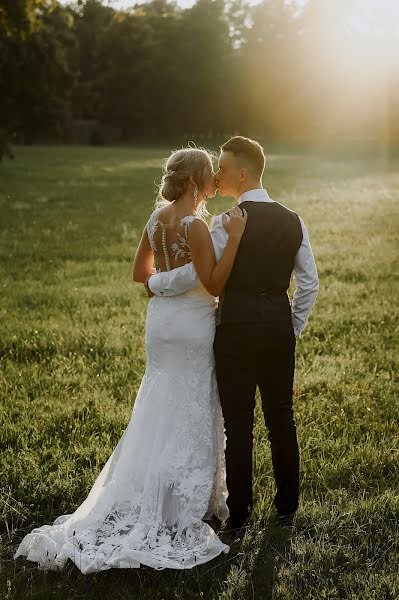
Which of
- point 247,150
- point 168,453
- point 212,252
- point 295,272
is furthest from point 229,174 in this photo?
point 168,453

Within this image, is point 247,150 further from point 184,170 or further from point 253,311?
point 253,311

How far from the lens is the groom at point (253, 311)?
3.91 meters

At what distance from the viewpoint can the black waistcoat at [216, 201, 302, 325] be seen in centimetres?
387

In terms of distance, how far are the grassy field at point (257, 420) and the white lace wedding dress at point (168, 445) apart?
22 cm

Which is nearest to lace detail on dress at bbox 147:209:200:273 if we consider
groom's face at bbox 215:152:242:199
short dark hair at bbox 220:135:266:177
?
groom's face at bbox 215:152:242:199

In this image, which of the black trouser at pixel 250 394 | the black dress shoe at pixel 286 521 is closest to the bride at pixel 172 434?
the black trouser at pixel 250 394

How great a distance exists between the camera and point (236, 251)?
385cm

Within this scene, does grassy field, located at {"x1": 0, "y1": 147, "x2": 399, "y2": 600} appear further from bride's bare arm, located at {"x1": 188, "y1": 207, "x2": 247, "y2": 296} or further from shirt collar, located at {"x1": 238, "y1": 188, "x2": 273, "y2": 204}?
shirt collar, located at {"x1": 238, "y1": 188, "x2": 273, "y2": 204}

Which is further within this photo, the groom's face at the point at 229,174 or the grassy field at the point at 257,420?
the groom's face at the point at 229,174

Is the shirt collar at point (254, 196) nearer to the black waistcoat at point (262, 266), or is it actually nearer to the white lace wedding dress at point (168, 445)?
the black waistcoat at point (262, 266)

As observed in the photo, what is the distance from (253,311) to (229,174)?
0.76m

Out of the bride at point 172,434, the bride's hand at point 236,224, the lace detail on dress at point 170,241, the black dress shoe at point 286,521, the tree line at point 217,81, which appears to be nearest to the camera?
the bride's hand at point 236,224

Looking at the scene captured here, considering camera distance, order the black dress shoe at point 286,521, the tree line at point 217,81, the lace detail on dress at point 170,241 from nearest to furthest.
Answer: the lace detail on dress at point 170,241 < the black dress shoe at point 286,521 < the tree line at point 217,81

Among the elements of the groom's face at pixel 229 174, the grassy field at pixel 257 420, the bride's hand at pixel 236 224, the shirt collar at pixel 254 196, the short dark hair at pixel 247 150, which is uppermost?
the short dark hair at pixel 247 150
